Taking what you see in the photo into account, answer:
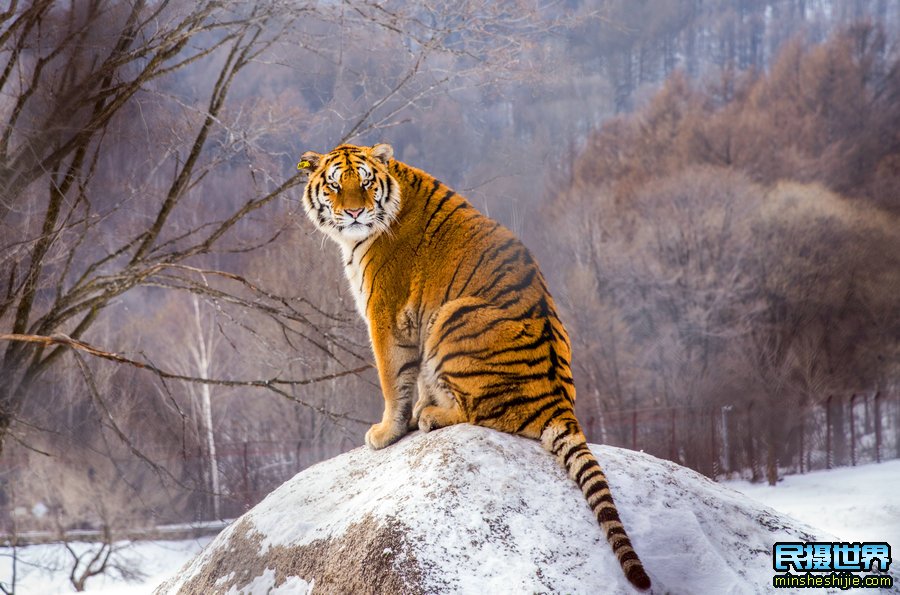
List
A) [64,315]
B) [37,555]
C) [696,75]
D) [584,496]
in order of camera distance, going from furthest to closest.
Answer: [696,75], [37,555], [64,315], [584,496]

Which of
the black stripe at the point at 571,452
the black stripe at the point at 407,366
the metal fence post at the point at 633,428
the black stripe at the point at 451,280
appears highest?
the black stripe at the point at 451,280

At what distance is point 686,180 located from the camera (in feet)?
51.9

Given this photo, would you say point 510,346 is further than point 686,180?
No

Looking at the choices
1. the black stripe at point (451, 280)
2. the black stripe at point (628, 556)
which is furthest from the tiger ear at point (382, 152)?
the black stripe at point (628, 556)

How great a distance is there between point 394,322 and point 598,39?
7.03m

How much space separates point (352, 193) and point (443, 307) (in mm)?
598

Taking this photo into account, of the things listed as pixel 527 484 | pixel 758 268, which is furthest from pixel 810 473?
pixel 527 484

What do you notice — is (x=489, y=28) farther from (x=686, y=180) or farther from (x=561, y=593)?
(x=686, y=180)

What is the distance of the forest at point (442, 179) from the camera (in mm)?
5258

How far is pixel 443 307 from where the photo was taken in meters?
3.56

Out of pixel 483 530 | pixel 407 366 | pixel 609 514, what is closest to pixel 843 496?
pixel 609 514

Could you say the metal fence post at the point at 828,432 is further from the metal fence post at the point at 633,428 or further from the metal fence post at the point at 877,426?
the metal fence post at the point at 633,428

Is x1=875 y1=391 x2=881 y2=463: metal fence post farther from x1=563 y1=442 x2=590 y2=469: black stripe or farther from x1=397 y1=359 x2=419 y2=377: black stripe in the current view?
x1=397 y1=359 x2=419 y2=377: black stripe

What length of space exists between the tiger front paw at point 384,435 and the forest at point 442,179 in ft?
2.55
